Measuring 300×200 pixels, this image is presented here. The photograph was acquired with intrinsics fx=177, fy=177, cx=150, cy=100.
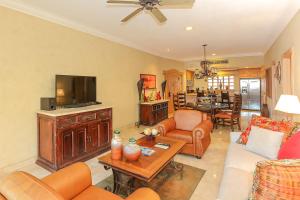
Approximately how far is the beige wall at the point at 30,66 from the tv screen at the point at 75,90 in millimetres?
251

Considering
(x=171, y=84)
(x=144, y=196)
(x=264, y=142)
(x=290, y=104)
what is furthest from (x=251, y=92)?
(x=144, y=196)

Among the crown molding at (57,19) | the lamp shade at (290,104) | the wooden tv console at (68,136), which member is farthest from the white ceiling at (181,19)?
the wooden tv console at (68,136)

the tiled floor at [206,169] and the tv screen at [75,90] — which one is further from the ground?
the tv screen at [75,90]

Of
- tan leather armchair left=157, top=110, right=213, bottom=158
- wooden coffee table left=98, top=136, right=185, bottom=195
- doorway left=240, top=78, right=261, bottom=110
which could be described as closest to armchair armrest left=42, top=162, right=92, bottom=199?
wooden coffee table left=98, top=136, right=185, bottom=195

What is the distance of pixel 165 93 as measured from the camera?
8438mm

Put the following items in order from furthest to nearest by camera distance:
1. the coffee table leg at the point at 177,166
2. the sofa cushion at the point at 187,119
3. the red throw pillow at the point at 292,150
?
the sofa cushion at the point at 187,119 < the coffee table leg at the point at 177,166 < the red throw pillow at the point at 292,150

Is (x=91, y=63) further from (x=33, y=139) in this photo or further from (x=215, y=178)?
(x=215, y=178)

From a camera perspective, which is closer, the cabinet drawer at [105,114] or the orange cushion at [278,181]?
the orange cushion at [278,181]

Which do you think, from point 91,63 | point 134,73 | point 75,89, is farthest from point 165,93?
point 75,89

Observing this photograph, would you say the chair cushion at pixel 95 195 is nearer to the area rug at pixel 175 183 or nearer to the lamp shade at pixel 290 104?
the area rug at pixel 175 183

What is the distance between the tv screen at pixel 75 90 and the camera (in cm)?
349

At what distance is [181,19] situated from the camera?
12.5 ft

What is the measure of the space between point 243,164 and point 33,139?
356 cm

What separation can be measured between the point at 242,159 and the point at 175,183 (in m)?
0.99
